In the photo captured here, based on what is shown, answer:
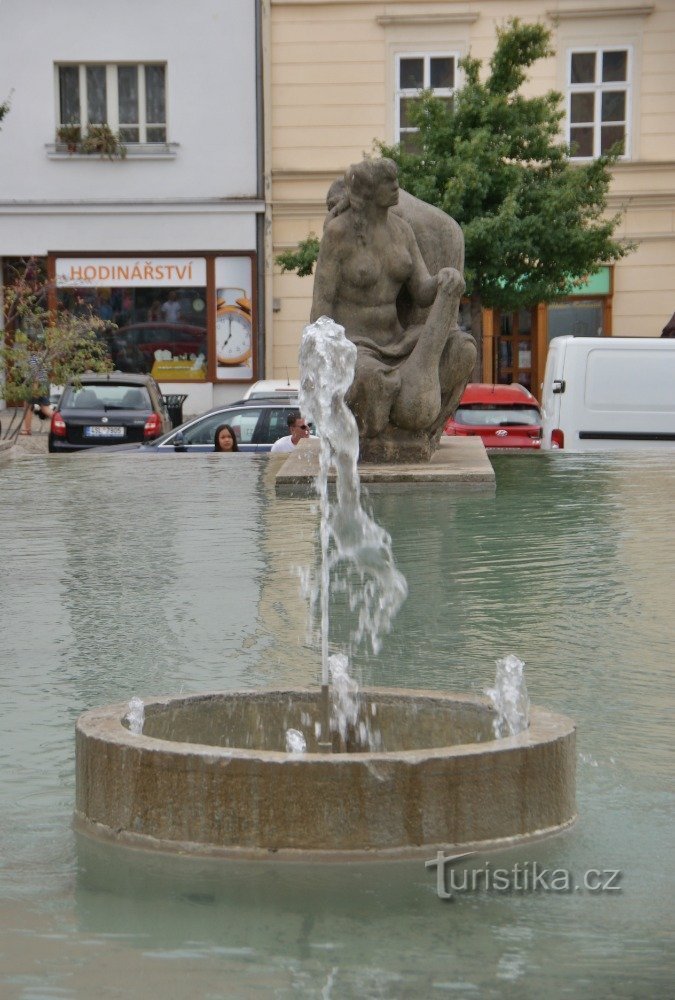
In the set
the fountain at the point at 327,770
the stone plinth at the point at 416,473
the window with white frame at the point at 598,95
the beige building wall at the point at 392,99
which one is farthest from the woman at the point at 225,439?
the window with white frame at the point at 598,95

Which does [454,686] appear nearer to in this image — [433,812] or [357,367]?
[433,812]

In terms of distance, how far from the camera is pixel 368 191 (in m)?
10.6

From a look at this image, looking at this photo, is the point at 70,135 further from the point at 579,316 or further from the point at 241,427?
the point at 241,427

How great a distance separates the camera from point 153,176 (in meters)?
31.2

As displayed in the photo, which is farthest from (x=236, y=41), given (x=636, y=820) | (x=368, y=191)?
(x=636, y=820)

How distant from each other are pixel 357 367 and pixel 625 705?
19.6 feet

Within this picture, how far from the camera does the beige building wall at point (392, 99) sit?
100 feet

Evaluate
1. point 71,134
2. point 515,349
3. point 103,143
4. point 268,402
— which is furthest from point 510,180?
point 268,402

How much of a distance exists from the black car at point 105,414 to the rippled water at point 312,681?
1100 cm

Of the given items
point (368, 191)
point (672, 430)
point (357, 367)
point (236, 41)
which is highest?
point (236, 41)

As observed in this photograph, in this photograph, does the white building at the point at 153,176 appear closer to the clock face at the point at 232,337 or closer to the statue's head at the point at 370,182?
the clock face at the point at 232,337

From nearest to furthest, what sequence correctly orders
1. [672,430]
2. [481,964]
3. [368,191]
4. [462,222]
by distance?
[481,964] < [368,191] < [672,430] < [462,222]

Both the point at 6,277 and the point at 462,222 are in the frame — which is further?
the point at 6,277

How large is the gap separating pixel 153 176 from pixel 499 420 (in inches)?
523
